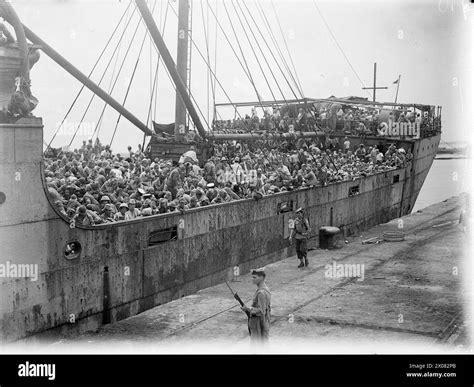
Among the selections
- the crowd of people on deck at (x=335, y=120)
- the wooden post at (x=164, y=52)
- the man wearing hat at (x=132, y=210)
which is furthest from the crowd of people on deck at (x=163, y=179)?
the crowd of people on deck at (x=335, y=120)

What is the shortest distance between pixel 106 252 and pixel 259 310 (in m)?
3.92

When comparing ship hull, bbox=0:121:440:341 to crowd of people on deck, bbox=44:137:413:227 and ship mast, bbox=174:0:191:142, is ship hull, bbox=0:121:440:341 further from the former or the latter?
ship mast, bbox=174:0:191:142

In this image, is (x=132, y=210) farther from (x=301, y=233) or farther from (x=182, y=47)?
(x=182, y=47)

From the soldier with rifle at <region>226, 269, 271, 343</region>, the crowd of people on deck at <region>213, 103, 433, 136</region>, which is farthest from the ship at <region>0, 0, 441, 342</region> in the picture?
the crowd of people on deck at <region>213, 103, 433, 136</region>

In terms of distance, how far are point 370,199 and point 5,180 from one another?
57.2ft

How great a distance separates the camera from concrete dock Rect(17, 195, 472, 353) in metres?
9.46

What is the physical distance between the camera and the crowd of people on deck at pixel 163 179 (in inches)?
464

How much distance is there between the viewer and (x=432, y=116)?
36.1 metres

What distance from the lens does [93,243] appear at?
10.6m

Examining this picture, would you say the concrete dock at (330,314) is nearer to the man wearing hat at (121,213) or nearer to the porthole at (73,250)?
the porthole at (73,250)

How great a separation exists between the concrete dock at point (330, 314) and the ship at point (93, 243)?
0.54 metres

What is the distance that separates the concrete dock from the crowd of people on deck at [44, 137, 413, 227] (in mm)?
1969

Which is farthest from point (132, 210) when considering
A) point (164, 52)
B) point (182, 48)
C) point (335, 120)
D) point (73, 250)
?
point (335, 120)

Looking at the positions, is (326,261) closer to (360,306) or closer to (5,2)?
(360,306)
